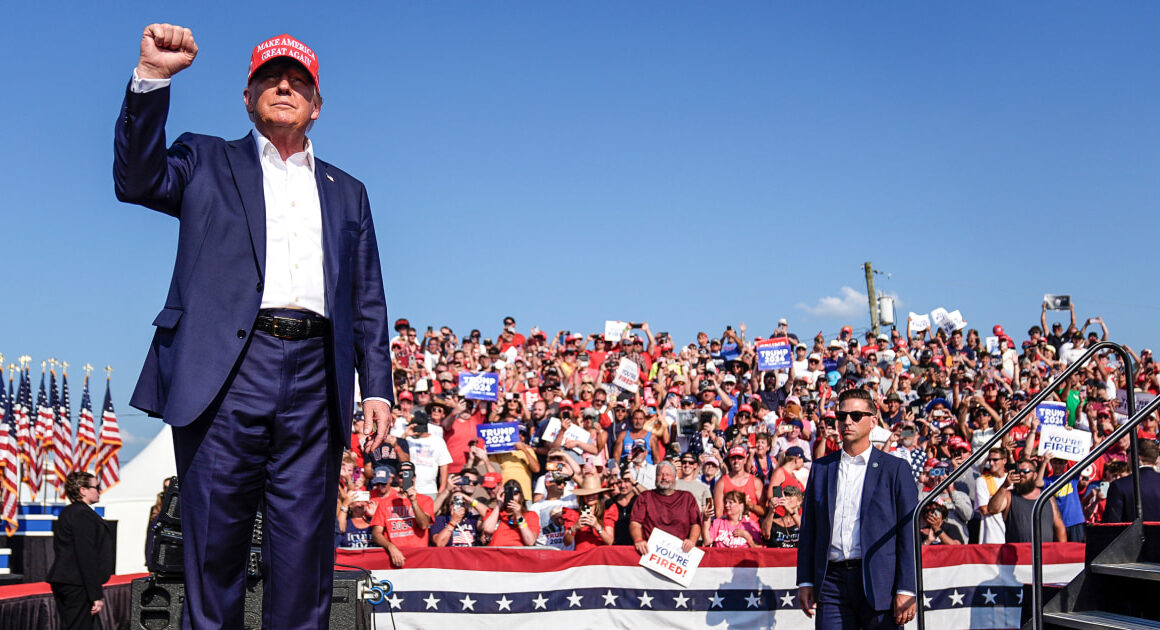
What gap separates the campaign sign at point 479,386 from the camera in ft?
48.0

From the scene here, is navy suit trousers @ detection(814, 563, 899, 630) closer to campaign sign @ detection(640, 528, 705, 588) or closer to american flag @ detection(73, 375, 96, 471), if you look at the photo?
campaign sign @ detection(640, 528, 705, 588)

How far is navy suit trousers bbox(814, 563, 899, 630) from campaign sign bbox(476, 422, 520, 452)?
717 cm

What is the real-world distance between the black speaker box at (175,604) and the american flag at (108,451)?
45.5 ft

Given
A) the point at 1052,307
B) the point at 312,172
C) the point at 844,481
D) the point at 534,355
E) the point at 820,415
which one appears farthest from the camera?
the point at 1052,307

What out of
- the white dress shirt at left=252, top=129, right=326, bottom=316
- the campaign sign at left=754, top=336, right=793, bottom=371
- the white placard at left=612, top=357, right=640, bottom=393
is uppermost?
the campaign sign at left=754, top=336, right=793, bottom=371

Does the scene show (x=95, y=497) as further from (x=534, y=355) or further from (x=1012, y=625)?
(x=534, y=355)

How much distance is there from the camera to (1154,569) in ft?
16.5

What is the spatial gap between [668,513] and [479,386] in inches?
213

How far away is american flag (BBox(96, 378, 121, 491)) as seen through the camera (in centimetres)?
1831

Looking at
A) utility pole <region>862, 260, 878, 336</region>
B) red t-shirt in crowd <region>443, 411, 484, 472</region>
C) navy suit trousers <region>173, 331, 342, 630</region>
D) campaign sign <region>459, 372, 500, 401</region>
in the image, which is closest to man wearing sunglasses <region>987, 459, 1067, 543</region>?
red t-shirt in crowd <region>443, 411, 484, 472</region>

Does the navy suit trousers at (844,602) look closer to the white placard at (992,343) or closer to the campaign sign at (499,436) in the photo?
the campaign sign at (499,436)

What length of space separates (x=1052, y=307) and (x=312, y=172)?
21.1m

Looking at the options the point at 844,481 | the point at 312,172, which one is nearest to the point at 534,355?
the point at 844,481

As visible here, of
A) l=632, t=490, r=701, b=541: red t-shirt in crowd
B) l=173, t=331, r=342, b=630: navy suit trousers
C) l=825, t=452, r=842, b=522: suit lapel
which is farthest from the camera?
l=632, t=490, r=701, b=541: red t-shirt in crowd
